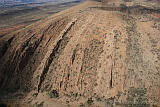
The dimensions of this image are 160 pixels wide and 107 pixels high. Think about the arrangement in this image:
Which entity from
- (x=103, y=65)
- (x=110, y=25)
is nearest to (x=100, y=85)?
(x=103, y=65)

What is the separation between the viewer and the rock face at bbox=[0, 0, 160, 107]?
58.0 feet

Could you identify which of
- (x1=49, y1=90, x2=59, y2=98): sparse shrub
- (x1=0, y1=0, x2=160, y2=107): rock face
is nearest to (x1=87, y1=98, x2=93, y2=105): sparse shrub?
(x1=0, y1=0, x2=160, y2=107): rock face

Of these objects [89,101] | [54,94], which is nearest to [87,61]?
[89,101]

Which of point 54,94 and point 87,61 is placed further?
point 87,61

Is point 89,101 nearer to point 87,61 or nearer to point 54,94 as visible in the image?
point 54,94

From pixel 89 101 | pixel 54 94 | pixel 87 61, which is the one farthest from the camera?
pixel 87 61

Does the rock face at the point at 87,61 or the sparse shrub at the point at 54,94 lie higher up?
the rock face at the point at 87,61

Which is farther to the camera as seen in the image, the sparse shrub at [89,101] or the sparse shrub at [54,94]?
the sparse shrub at [54,94]

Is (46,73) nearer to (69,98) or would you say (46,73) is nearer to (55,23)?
(69,98)

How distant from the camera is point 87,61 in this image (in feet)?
69.3

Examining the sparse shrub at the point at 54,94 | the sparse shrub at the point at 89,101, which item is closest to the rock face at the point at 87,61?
the sparse shrub at the point at 54,94

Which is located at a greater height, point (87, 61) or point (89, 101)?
point (87, 61)

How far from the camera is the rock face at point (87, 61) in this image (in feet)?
58.0

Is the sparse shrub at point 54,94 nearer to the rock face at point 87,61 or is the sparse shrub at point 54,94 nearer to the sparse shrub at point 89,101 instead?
the rock face at point 87,61
